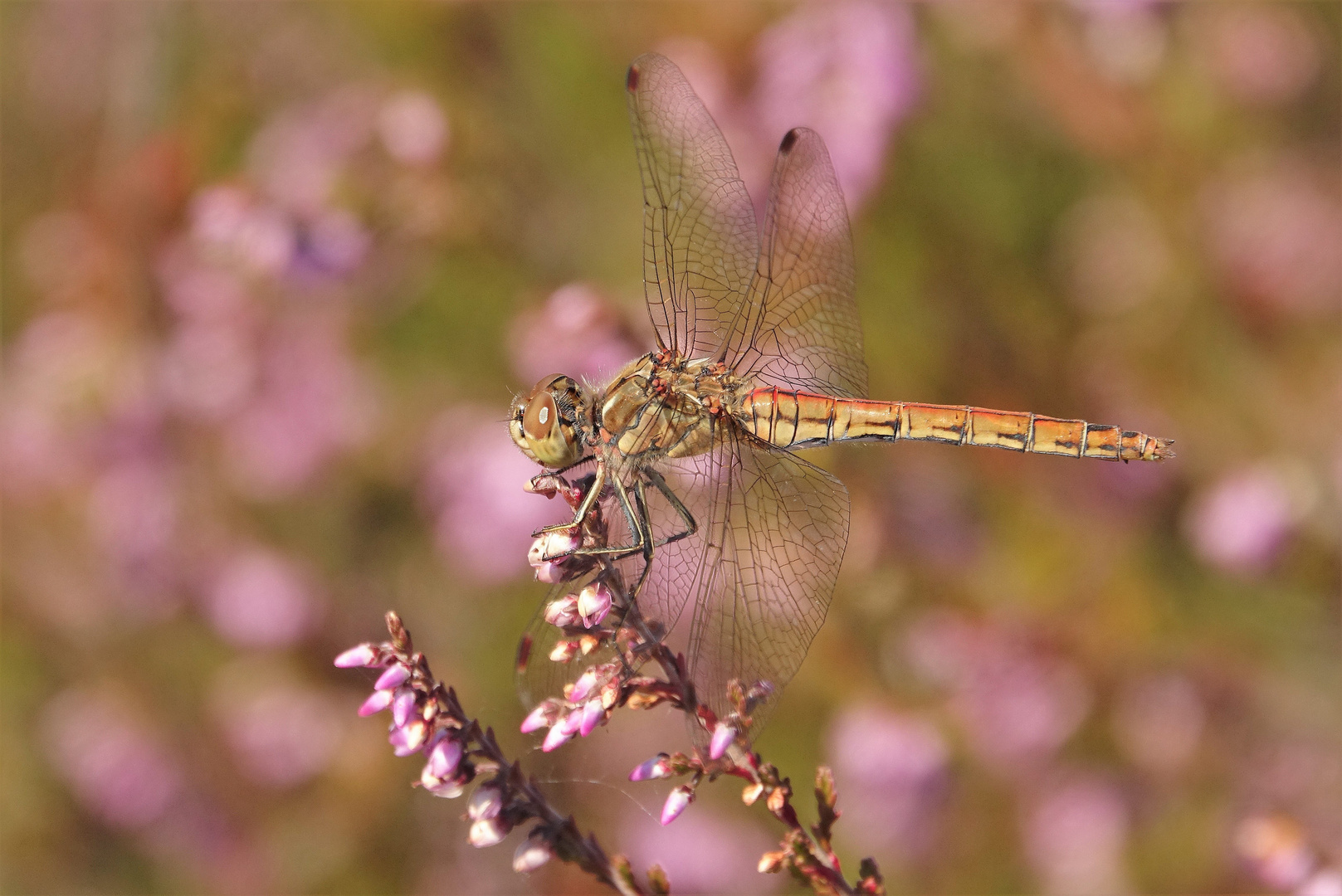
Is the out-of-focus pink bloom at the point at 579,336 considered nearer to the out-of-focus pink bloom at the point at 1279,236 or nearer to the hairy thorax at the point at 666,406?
the hairy thorax at the point at 666,406

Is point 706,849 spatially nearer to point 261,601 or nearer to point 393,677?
point 261,601

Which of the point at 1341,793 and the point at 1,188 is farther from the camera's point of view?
the point at 1,188

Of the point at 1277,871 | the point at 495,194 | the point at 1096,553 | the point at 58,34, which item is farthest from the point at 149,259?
the point at 1277,871

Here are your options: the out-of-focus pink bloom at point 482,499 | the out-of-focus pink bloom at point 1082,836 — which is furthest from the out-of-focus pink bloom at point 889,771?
the out-of-focus pink bloom at point 482,499

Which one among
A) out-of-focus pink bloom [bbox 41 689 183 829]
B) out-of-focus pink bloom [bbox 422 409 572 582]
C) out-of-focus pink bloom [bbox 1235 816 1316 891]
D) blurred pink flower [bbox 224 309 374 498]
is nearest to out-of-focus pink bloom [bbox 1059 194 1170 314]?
out-of-focus pink bloom [bbox 422 409 572 582]

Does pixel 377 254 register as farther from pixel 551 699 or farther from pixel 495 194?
pixel 551 699

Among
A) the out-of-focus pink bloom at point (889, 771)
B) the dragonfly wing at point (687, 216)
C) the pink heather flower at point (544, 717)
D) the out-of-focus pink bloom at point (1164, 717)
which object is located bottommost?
the pink heather flower at point (544, 717)

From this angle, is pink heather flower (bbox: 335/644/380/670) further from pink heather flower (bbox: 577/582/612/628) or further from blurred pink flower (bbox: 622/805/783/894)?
blurred pink flower (bbox: 622/805/783/894)
